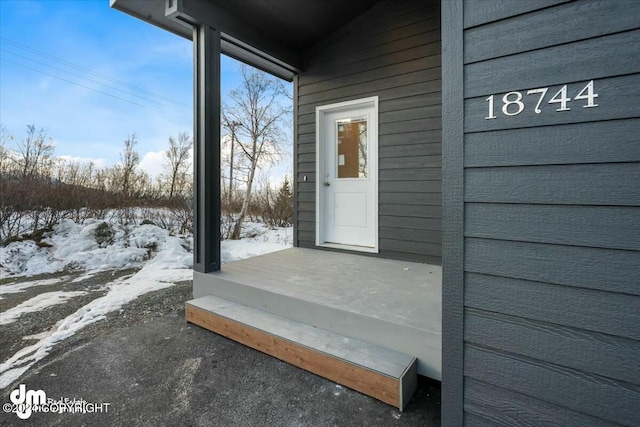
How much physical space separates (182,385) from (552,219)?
2.00 metres

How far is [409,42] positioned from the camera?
10.7ft

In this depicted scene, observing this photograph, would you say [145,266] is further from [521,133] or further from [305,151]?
[521,133]

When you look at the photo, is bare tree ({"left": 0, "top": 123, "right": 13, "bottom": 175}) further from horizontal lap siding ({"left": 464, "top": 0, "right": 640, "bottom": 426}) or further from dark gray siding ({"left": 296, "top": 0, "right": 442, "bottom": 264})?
horizontal lap siding ({"left": 464, "top": 0, "right": 640, "bottom": 426})

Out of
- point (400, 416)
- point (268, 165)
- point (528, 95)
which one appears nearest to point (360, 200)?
point (400, 416)

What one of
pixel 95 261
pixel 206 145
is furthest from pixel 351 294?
pixel 95 261

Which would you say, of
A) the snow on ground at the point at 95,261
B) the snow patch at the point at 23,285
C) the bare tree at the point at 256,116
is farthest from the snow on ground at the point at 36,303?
the bare tree at the point at 256,116

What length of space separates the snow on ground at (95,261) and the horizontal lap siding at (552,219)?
2670 mm

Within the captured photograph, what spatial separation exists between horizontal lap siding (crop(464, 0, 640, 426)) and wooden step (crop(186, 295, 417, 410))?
1.64ft

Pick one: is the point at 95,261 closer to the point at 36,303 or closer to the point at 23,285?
the point at 23,285

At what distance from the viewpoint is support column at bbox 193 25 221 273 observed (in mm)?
2828

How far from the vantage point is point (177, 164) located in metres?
7.09

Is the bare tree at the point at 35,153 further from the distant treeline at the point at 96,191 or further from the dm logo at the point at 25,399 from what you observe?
the dm logo at the point at 25,399

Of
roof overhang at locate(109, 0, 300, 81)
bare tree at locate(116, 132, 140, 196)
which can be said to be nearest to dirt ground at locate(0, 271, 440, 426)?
roof overhang at locate(109, 0, 300, 81)

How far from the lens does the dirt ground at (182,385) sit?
1552 millimetres
